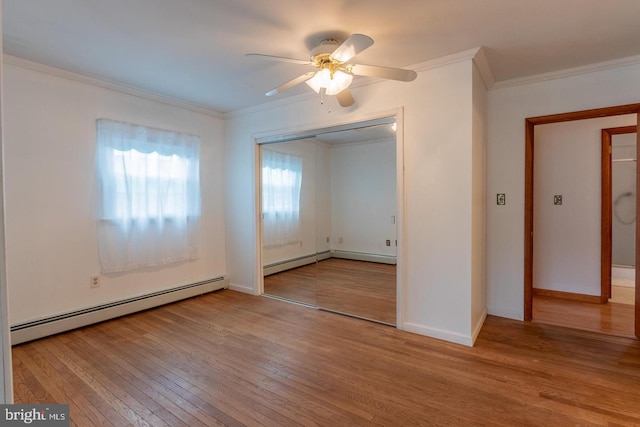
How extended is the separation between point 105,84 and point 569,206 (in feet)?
17.8

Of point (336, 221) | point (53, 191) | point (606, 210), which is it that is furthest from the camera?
point (336, 221)

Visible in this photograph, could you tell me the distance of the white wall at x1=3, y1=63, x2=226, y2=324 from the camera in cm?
274

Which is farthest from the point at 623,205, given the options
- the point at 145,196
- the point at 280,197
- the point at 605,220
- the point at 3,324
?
the point at 3,324

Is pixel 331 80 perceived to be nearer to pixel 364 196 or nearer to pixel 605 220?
pixel 364 196

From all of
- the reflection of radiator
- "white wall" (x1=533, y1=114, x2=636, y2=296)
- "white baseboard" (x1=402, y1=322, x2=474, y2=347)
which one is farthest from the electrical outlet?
"white wall" (x1=533, y1=114, x2=636, y2=296)

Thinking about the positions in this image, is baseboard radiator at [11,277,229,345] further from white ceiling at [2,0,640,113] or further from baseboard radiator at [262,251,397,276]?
white ceiling at [2,0,640,113]

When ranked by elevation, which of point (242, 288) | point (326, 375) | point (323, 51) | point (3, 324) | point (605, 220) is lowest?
point (326, 375)

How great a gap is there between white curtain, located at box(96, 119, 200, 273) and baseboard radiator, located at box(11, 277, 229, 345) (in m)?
0.37

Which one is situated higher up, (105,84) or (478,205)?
(105,84)

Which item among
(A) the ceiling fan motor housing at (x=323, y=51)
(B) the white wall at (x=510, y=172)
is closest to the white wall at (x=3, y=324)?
(A) the ceiling fan motor housing at (x=323, y=51)

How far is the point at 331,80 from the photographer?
95.4 inches

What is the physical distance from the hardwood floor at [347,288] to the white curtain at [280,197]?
0.67m

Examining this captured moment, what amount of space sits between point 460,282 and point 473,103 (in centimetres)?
153

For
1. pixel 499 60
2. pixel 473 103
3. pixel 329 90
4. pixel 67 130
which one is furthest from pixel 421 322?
pixel 67 130
